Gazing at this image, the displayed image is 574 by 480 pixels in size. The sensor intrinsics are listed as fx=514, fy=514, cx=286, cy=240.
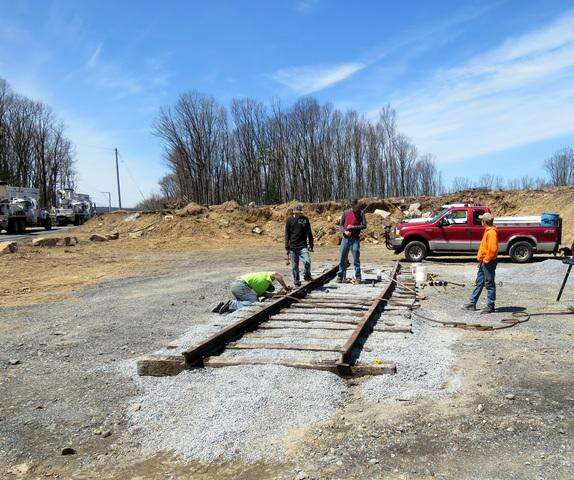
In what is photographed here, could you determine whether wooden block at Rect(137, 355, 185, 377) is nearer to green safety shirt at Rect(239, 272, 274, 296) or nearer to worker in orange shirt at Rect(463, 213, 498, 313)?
green safety shirt at Rect(239, 272, 274, 296)

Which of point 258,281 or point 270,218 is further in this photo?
point 270,218

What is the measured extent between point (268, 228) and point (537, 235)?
19.9 m

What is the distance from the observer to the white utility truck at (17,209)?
38.2 m

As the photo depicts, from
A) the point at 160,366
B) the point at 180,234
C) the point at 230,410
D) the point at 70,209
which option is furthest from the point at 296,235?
the point at 70,209

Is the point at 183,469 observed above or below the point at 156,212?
below

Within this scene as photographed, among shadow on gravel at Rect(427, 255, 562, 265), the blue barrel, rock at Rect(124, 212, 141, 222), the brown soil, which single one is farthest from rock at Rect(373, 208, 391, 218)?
rock at Rect(124, 212, 141, 222)

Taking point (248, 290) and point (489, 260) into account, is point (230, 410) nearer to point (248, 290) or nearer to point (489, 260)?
point (248, 290)

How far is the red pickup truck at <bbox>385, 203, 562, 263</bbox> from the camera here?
57.0 ft

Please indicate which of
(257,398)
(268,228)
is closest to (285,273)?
(257,398)

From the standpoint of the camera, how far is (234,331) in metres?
6.91

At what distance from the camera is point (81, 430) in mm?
4445

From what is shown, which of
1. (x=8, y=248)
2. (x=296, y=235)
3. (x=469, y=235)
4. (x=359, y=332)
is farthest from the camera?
(x=8, y=248)

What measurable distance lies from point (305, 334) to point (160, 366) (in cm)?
221

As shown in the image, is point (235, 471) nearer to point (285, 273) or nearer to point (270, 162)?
point (285, 273)
